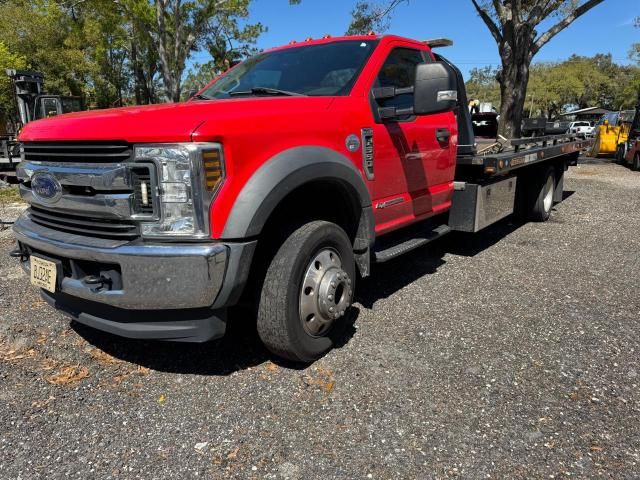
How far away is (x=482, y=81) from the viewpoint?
Result: 7938 cm

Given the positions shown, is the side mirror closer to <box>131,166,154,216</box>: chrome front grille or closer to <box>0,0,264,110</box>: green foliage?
<box>131,166,154,216</box>: chrome front grille

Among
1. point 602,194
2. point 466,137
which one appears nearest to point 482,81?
point 602,194

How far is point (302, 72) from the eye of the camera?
12.0 ft

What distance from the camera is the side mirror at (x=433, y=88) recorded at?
2.96 metres

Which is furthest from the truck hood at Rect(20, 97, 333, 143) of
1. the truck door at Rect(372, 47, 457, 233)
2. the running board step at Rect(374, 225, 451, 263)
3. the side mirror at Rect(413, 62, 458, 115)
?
the running board step at Rect(374, 225, 451, 263)

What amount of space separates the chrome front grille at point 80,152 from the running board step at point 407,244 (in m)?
1.86

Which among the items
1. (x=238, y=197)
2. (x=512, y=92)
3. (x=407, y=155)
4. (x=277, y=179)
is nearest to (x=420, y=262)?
(x=407, y=155)

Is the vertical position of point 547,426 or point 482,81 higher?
point 482,81

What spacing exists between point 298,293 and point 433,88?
4.95 feet

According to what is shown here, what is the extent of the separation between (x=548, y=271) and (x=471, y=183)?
1.14 m

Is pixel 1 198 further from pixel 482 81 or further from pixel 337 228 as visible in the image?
pixel 482 81

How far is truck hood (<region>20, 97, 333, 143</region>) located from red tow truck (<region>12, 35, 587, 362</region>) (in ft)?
0.04

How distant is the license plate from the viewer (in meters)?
2.58

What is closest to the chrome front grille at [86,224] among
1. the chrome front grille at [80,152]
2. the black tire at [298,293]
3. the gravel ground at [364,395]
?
the chrome front grille at [80,152]
